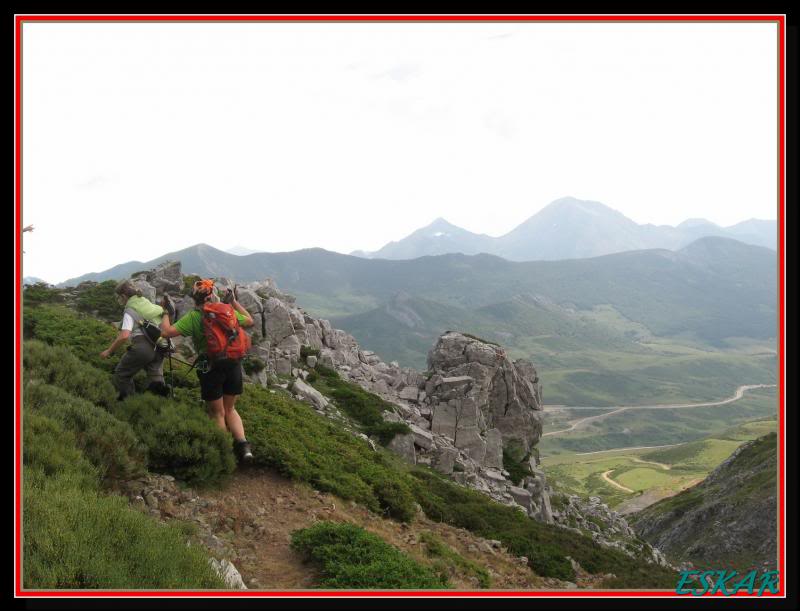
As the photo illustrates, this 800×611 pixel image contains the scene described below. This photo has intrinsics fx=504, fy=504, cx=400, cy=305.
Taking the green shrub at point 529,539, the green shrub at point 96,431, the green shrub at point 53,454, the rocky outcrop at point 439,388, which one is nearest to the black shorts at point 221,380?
the green shrub at point 96,431

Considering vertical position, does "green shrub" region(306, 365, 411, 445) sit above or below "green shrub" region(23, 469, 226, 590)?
below

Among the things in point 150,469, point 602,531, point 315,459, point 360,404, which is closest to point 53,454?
point 150,469

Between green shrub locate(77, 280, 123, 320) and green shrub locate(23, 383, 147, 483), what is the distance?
19690mm

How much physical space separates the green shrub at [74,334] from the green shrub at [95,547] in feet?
A: 24.1

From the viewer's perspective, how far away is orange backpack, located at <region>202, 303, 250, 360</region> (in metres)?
11.3

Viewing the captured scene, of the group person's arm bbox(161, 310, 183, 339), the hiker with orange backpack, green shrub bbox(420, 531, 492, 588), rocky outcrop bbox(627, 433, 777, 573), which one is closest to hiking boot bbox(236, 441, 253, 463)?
A: the hiker with orange backpack

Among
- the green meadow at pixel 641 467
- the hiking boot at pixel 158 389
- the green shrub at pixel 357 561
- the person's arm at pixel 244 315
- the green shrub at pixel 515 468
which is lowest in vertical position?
the green meadow at pixel 641 467

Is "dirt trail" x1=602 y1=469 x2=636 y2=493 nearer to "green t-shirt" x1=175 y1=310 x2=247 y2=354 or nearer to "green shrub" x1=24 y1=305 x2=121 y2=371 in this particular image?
"green shrub" x1=24 y1=305 x2=121 y2=371

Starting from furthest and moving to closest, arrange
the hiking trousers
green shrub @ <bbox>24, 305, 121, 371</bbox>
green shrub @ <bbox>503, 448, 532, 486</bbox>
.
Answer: green shrub @ <bbox>503, 448, 532, 486</bbox>, green shrub @ <bbox>24, 305, 121, 371</bbox>, the hiking trousers

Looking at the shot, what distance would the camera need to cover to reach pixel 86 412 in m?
10.8

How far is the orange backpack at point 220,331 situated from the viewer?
1130 centimetres

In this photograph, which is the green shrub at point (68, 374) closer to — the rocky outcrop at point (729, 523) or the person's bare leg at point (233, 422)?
the person's bare leg at point (233, 422)
